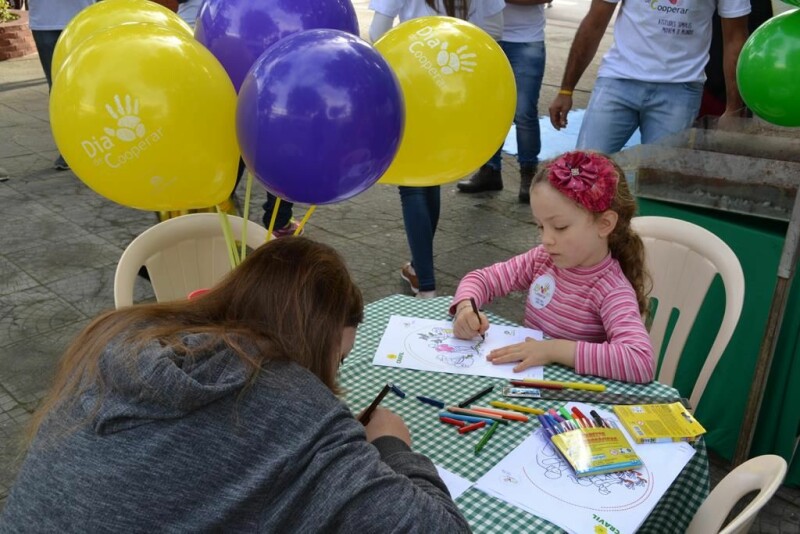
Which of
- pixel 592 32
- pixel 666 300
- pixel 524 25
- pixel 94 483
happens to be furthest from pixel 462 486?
pixel 524 25

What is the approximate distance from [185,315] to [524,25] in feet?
13.3

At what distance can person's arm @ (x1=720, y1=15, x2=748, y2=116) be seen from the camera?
3.17m

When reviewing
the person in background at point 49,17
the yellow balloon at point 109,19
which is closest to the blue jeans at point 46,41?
the person in background at point 49,17

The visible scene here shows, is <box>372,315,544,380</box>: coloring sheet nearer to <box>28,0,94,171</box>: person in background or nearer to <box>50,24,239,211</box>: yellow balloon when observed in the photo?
<box>50,24,239,211</box>: yellow balloon

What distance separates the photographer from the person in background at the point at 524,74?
4.81m

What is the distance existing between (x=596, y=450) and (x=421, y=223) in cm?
215

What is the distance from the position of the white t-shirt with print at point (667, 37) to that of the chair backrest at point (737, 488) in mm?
2193

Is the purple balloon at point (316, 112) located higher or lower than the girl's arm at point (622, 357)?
higher

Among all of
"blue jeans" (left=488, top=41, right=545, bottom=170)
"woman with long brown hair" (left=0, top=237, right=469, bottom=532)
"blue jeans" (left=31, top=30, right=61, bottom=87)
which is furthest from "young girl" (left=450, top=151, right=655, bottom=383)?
"blue jeans" (left=31, top=30, right=61, bottom=87)

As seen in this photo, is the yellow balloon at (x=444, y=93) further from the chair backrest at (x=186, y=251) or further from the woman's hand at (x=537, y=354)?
the chair backrest at (x=186, y=251)

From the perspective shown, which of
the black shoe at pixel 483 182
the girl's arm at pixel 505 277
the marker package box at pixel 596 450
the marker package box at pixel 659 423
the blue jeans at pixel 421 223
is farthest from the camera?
the black shoe at pixel 483 182

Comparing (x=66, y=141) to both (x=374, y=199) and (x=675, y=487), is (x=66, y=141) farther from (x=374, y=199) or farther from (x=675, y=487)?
(x=374, y=199)

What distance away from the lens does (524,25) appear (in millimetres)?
4832

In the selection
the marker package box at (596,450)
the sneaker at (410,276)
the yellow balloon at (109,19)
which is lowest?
the sneaker at (410,276)
